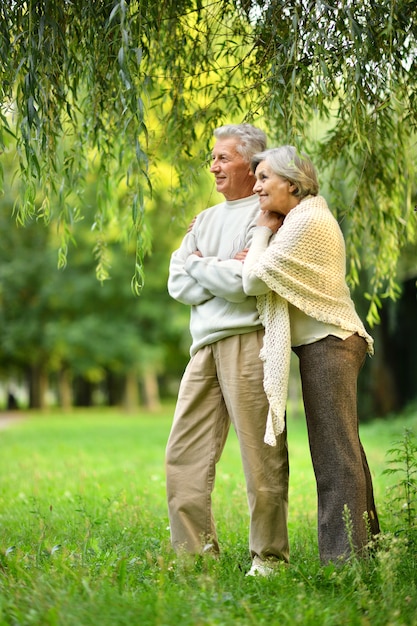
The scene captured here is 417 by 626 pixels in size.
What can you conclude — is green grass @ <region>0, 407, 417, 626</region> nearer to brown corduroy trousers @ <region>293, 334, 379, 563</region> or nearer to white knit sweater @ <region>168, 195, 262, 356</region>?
brown corduroy trousers @ <region>293, 334, 379, 563</region>

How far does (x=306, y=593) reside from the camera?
3.50 metres

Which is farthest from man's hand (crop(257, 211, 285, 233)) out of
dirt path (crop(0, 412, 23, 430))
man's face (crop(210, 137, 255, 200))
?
dirt path (crop(0, 412, 23, 430))

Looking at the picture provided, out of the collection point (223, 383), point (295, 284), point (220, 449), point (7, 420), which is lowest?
point (7, 420)

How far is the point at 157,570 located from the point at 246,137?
6.72ft

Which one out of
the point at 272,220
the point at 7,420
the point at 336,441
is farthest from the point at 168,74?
the point at 7,420

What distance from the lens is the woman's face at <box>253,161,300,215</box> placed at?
3957mm

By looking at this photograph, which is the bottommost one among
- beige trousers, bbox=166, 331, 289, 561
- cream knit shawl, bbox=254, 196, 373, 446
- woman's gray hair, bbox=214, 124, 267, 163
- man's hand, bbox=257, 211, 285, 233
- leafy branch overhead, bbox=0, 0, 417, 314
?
beige trousers, bbox=166, 331, 289, 561

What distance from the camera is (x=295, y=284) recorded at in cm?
382

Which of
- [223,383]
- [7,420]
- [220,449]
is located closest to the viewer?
[223,383]

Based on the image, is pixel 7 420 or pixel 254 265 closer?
pixel 254 265

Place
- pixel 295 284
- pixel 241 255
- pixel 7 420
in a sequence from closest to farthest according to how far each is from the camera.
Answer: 1. pixel 295 284
2. pixel 241 255
3. pixel 7 420

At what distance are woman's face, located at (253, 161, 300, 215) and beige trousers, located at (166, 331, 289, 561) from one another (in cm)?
60

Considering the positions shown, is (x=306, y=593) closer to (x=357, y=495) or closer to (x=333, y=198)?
(x=357, y=495)

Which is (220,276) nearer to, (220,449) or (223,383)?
(223,383)
